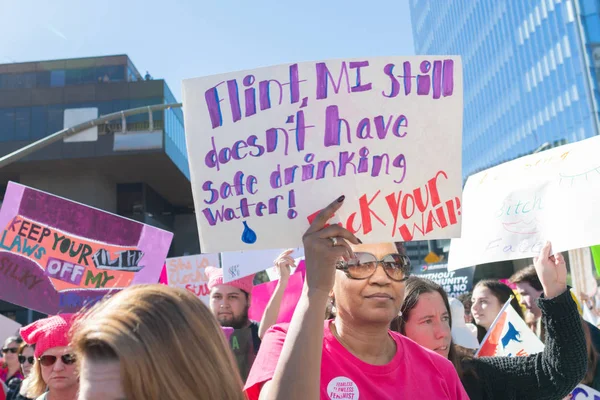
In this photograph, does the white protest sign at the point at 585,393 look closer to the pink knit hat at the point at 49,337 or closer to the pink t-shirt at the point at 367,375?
the pink t-shirt at the point at 367,375

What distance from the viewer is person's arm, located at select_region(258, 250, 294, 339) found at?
11.7 feet

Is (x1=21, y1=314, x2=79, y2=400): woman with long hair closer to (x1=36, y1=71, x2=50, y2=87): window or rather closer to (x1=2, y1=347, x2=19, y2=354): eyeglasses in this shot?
(x1=2, y1=347, x2=19, y2=354): eyeglasses

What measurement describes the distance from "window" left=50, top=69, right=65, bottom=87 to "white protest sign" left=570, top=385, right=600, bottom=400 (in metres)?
34.8

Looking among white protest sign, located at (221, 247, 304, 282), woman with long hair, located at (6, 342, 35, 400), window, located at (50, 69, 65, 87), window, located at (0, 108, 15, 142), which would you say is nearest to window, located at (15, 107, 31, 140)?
window, located at (0, 108, 15, 142)

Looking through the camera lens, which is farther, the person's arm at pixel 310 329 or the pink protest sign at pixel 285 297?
the pink protest sign at pixel 285 297

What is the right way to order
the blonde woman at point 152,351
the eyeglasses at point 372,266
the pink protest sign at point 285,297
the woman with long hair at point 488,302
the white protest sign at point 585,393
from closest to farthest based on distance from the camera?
the blonde woman at point 152,351
the eyeglasses at point 372,266
the white protest sign at point 585,393
the pink protest sign at point 285,297
the woman with long hair at point 488,302

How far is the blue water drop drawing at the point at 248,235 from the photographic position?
2.05 metres

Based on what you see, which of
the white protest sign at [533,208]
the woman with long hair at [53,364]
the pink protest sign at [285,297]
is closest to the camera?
Result: the white protest sign at [533,208]

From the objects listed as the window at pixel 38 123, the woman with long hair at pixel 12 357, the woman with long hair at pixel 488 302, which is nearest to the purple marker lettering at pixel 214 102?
the woman with long hair at pixel 488 302

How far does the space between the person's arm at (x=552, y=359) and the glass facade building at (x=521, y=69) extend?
115ft

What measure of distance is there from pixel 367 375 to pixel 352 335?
0.13 metres

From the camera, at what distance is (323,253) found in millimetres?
1661

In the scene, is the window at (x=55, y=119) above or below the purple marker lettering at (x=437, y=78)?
above

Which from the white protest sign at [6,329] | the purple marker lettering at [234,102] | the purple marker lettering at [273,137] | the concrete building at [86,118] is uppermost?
the concrete building at [86,118]
